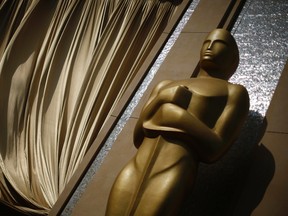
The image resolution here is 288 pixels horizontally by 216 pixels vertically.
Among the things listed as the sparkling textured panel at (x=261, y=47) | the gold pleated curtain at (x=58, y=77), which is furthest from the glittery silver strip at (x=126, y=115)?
the sparkling textured panel at (x=261, y=47)

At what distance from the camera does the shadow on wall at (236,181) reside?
1752 millimetres

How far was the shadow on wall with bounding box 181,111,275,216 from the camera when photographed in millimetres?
1752

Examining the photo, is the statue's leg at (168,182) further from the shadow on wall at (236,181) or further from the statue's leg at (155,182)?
the shadow on wall at (236,181)

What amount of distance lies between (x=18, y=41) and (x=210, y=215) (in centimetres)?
200

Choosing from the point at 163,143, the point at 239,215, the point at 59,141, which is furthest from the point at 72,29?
the point at 239,215

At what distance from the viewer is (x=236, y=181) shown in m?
1.85

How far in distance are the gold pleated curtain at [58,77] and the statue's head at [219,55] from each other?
917 mm

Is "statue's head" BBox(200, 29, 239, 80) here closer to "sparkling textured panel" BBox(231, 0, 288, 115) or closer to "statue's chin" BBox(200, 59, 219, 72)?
"statue's chin" BBox(200, 59, 219, 72)

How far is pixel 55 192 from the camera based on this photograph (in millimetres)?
2320

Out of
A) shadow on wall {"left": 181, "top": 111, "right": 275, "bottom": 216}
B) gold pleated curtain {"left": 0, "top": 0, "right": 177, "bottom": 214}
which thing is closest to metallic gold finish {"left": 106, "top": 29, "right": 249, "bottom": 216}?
shadow on wall {"left": 181, "top": 111, "right": 275, "bottom": 216}

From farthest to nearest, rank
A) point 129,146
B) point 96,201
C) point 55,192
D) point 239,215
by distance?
point 55,192, point 129,146, point 96,201, point 239,215

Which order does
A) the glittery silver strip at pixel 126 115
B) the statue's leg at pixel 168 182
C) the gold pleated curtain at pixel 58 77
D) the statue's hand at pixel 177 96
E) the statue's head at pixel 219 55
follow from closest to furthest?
1. the statue's leg at pixel 168 182
2. the statue's hand at pixel 177 96
3. the statue's head at pixel 219 55
4. the glittery silver strip at pixel 126 115
5. the gold pleated curtain at pixel 58 77

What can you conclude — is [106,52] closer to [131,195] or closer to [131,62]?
[131,62]

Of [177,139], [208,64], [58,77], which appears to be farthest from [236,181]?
[58,77]
